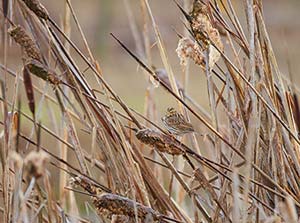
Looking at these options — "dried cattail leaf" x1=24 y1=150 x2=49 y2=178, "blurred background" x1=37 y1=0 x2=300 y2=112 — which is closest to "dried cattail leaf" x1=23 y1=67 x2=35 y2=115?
"dried cattail leaf" x1=24 y1=150 x2=49 y2=178

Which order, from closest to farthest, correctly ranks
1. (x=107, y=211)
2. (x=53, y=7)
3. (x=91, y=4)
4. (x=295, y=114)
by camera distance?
(x=107, y=211) < (x=295, y=114) < (x=53, y=7) < (x=91, y=4)

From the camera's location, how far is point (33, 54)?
1.03m

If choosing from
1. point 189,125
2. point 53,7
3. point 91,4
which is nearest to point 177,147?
point 189,125

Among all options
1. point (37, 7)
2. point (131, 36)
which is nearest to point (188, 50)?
point (37, 7)

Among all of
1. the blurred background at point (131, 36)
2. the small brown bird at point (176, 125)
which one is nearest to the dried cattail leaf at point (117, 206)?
the small brown bird at point (176, 125)

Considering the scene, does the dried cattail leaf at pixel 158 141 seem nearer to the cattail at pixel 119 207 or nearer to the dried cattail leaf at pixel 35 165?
the cattail at pixel 119 207

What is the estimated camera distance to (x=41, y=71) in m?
1.00

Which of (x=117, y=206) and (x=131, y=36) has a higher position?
(x=131, y=36)

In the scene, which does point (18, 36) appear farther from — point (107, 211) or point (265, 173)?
point (265, 173)

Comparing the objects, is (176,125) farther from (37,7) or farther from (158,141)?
(37,7)

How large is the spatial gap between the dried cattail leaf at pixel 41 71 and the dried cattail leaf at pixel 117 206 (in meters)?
0.16

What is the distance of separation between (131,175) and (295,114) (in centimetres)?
27

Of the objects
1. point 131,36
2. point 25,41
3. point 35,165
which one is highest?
point 131,36

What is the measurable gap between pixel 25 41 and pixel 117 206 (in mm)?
238
